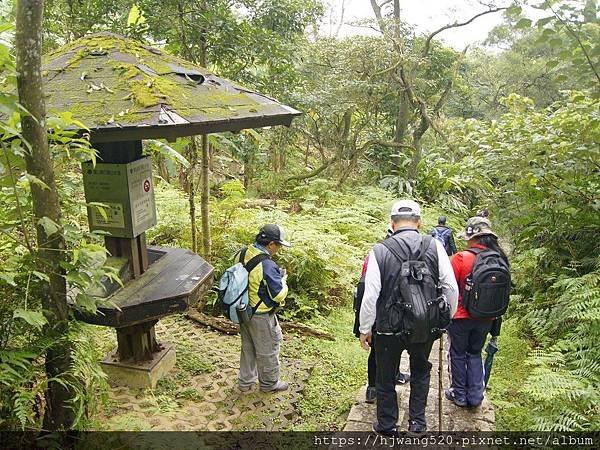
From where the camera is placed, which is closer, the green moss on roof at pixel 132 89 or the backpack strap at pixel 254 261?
the green moss on roof at pixel 132 89

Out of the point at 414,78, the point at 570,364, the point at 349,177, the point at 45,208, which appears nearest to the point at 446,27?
the point at 414,78

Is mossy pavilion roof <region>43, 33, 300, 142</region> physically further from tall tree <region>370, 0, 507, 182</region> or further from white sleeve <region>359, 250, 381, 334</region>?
tall tree <region>370, 0, 507, 182</region>

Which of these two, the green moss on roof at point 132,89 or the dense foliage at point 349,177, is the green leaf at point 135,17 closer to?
the dense foliage at point 349,177

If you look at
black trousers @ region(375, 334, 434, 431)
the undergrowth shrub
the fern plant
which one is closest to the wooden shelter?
black trousers @ region(375, 334, 434, 431)

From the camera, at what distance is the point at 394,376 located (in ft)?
13.1

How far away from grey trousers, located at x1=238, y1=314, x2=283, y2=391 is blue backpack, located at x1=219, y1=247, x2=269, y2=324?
8.2 inches

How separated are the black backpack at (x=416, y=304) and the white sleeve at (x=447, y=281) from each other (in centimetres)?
10

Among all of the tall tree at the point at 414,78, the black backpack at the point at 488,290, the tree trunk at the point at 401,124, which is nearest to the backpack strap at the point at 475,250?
the black backpack at the point at 488,290

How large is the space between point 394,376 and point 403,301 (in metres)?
0.71

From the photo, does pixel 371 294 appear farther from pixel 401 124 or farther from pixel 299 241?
pixel 401 124

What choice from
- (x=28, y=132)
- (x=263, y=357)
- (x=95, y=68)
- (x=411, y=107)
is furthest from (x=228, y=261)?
(x=411, y=107)

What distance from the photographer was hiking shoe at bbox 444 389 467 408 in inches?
179

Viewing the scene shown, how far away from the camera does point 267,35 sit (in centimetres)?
716

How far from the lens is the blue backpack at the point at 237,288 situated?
4.62m
